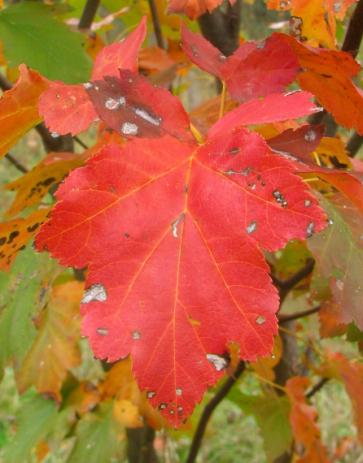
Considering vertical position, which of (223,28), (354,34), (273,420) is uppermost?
(354,34)

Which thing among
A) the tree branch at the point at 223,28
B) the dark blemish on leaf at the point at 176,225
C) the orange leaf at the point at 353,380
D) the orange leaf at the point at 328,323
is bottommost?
the orange leaf at the point at 353,380

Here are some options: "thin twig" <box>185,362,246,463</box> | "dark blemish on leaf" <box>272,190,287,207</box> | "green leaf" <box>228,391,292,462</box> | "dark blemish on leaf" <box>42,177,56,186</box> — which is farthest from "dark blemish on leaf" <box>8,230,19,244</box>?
"green leaf" <box>228,391,292,462</box>

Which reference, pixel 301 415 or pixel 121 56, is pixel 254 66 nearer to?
pixel 121 56

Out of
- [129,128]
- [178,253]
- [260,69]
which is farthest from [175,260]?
[260,69]

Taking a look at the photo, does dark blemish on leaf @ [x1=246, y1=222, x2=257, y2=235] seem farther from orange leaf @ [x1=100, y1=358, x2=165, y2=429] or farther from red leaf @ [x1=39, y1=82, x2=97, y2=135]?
orange leaf @ [x1=100, y1=358, x2=165, y2=429]

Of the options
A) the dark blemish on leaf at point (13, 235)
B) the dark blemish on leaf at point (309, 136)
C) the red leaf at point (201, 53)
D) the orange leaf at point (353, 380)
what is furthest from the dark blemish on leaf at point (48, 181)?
the orange leaf at point (353, 380)

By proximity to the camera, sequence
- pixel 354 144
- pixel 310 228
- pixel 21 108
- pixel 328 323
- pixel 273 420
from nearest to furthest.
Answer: pixel 310 228 < pixel 21 108 < pixel 328 323 < pixel 354 144 < pixel 273 420

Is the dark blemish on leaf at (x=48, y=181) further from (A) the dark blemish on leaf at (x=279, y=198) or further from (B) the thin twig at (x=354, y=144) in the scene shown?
(B) the thin twig at (x=354, y=144)
